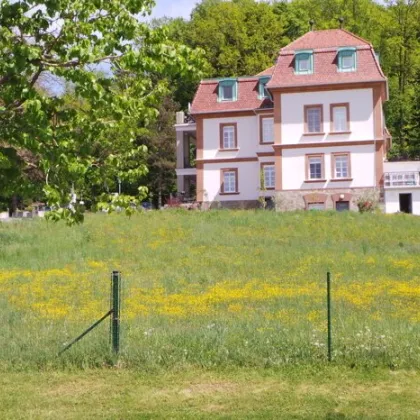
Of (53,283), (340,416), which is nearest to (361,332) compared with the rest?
(340,416)

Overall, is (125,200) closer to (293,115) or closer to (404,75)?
(293,115)

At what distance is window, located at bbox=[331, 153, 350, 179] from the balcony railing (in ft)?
8.45

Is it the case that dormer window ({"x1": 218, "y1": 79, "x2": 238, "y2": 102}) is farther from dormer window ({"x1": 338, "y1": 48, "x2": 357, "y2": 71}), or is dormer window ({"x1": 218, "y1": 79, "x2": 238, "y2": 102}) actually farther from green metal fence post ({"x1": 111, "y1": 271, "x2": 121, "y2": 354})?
green metal fence post ({"x1": 111, "y1": 271, "x2": 121, "y2": 354})

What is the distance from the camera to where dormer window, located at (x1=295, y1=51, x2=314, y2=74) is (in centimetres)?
4747

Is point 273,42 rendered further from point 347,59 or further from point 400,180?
point 400,180

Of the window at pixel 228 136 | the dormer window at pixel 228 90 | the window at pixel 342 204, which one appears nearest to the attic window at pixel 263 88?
the dormer window at pixel 228 90

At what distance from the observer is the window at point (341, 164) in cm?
4644

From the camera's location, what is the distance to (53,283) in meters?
21.7

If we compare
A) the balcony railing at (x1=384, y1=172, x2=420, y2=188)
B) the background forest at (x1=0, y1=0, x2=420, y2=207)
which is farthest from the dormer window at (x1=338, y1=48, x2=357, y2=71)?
the background forest at (x1=0, y1=0, x2=420, y2=207)

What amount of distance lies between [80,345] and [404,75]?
227 feet

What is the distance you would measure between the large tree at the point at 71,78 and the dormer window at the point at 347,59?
39.8 m

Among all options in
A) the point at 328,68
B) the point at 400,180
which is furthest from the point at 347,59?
the point at 400,180

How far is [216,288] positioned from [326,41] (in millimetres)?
33311

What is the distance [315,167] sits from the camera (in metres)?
47.0
